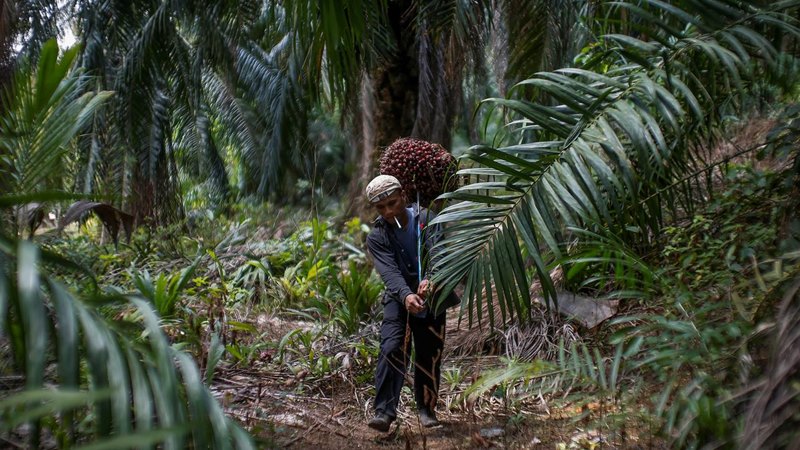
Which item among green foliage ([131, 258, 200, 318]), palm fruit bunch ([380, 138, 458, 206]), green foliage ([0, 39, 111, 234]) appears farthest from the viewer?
green foliage ([131, 258, 200, 318])

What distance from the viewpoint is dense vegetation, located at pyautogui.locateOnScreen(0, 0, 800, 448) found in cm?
207

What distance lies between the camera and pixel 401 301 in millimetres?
4594

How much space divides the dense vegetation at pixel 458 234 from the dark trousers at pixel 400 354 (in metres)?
0.38

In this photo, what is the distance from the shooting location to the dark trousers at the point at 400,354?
15.1 feet

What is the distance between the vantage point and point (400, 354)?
474cm

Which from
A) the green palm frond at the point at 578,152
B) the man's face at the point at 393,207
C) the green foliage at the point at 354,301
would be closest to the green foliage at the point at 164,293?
the green foliage at the point at 354,301

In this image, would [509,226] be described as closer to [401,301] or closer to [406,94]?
[401,301]

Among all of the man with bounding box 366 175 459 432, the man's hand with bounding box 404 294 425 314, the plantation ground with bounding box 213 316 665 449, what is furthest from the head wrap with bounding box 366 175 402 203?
the plantation ground with bounding box 213 316 665 449

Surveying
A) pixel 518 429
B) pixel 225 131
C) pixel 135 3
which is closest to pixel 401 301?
pixel 518 429

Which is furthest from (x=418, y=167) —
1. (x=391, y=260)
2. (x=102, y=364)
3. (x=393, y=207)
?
(x=102, y=364)

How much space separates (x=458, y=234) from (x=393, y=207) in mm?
1397

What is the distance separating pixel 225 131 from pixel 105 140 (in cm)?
746

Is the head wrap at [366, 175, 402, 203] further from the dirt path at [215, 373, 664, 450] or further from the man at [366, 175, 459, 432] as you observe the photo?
the dirt path at [215, 373, 664, 450]

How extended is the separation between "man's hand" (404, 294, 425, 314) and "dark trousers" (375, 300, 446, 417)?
0.10 metres
